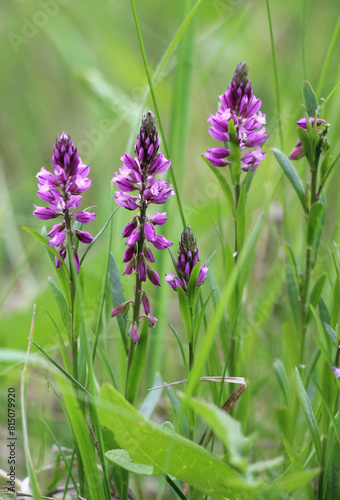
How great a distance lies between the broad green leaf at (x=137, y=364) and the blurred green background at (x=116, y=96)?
960mm

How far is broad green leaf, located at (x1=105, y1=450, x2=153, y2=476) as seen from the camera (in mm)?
1028

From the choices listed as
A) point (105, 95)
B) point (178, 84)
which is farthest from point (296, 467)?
point (105, 95)

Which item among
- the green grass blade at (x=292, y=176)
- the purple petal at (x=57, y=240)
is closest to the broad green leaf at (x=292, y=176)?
the green grass blade at (x=292, y=176)

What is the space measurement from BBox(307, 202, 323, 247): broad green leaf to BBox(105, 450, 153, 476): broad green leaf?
0.64 meters

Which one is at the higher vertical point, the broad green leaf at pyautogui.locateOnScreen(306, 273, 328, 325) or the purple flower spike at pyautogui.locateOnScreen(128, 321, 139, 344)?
the broad green leaf at pyautogui.locateOnScreen(306, 273, 328, 325)

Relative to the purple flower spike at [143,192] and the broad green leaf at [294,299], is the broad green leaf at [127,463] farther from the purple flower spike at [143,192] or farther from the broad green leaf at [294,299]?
the broad green leaf at [294,299]

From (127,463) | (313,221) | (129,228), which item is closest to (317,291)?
(313,221)

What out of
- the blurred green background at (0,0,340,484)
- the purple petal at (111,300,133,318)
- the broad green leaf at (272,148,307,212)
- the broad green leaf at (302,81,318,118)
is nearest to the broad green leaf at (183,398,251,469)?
the purple petal at (111,300,133,318)

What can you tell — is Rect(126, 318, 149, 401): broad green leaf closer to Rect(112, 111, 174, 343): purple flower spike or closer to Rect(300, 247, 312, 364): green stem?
Rect(112, 111, 174, 343): purple flower spike

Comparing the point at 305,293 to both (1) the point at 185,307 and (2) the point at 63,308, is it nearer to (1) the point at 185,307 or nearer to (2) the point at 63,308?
(1) the point at 185,307

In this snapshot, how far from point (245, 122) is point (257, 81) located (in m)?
2.78

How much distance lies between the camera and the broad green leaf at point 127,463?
1028 millimetres

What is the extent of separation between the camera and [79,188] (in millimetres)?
1060

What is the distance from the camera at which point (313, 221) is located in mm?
1207
